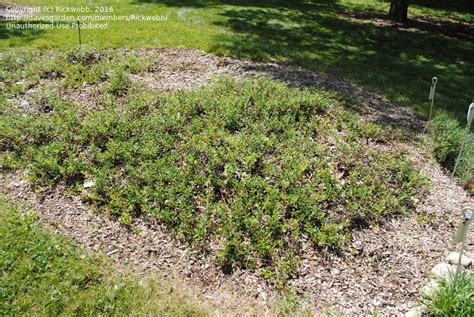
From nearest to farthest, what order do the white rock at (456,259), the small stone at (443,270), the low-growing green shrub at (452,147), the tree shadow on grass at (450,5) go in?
the small stone at (443,270), the white rock at (456,259), the low-growing green shrub at (452,147), the tree shadow on grass at (450,5)

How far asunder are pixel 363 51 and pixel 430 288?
303 inches

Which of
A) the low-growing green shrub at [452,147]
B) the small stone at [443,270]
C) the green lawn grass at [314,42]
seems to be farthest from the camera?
the green lawn grass at [314,42]

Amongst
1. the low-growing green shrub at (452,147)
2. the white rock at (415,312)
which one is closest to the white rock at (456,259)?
the white rock at (415,312)

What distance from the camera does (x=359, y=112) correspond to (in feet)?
20.8

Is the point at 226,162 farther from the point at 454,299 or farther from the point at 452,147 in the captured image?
the point at 452,147

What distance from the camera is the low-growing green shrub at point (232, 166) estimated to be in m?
4.03

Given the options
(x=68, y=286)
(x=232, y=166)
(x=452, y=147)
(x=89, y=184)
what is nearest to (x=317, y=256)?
(x=232, y=166)

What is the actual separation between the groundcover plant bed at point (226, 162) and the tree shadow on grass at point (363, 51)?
2.43 meters

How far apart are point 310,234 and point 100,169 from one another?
2675 millimetres

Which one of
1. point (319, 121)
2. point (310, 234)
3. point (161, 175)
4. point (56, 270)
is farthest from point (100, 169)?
point (319, 121)

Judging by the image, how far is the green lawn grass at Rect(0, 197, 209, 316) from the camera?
3.15 meters

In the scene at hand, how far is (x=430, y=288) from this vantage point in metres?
3.50

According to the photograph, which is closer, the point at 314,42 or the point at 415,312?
the point at 415,312

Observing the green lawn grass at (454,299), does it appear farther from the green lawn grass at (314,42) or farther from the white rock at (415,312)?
the green lawn grass at (314,42)
